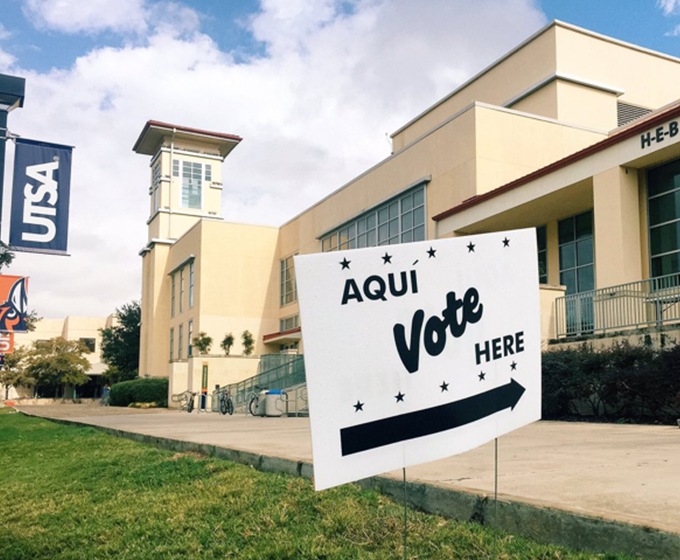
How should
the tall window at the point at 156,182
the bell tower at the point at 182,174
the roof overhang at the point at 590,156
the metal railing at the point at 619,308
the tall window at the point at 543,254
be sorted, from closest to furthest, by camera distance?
the metal railing at the point at 619,308
the roof overhang at the point at 590,156
the tall window at the point at 543,254
the bell tower at the point at 182,174
the tall window at the point at 156,182

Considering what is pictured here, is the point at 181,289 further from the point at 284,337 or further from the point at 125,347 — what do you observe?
the point at 125,347

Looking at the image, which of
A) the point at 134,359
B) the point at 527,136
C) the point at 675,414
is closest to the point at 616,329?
the point at 675,414

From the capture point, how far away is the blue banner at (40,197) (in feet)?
38.3

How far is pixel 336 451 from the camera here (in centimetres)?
361

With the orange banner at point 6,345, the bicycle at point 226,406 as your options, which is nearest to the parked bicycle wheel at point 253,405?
the bicycle at point 226,406

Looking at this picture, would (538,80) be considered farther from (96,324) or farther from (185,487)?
(96,324)

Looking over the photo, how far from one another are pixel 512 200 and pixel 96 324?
8149 cm

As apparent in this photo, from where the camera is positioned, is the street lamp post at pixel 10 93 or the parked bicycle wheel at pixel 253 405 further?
the parked bicycle wheel at pixel 253 405

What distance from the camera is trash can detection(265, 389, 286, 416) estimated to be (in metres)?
22.3

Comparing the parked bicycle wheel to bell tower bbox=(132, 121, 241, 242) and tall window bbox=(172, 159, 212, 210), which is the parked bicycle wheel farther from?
tall window bbox=(172, 159, 212, 210)

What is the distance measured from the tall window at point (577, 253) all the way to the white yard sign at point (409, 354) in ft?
62.9

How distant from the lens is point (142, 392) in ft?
148

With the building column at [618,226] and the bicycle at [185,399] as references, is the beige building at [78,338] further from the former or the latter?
the building column at [618,226]

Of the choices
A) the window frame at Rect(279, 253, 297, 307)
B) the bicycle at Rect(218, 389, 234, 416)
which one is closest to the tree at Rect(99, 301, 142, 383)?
the window frame at Rect(279, 253, 297, 307)
